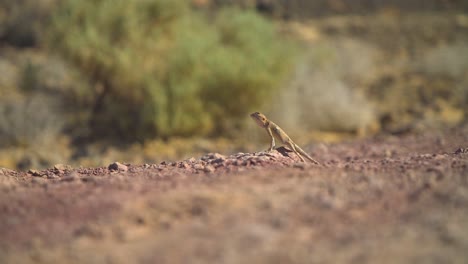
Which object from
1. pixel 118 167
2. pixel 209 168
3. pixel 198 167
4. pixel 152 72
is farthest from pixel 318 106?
pixel 209 168

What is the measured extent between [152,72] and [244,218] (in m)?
11.9

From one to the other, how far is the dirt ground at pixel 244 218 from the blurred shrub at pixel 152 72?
988 centimetres

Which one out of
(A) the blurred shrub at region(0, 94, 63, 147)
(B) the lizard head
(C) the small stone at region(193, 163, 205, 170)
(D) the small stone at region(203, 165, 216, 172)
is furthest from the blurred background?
(D) the small stone at region(203, 165, 216, 172)

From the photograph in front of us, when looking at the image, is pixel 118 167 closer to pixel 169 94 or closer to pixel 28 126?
pixel 169 94

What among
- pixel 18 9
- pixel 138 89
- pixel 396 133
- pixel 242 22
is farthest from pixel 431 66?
pixel 18 9

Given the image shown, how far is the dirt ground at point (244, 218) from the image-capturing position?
260cm

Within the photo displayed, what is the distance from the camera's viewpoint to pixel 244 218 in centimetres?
295

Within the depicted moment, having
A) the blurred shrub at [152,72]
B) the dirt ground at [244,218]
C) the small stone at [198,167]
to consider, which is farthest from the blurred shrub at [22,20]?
the dirt ground at [244,218]

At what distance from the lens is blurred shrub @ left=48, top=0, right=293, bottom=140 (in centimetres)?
1390

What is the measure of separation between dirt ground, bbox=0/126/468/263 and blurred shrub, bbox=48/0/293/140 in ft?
32.4

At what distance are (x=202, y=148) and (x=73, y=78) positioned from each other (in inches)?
186

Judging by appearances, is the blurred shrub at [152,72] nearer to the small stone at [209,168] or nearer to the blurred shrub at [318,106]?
the blurred shrub at [318,106]

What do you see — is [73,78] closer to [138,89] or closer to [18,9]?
[138,89]

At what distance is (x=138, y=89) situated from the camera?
14.5 metres
